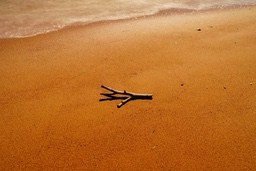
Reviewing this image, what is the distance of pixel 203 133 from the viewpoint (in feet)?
8.55

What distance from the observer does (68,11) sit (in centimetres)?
684

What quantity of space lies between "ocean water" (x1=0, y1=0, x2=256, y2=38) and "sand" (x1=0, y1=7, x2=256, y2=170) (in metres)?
0.94

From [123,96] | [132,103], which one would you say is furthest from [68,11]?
[132,103]

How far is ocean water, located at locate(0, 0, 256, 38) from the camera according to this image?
574 cm

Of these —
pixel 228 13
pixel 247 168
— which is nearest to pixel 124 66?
pixel 247 168

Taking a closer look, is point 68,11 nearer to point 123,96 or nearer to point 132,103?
point 123,96

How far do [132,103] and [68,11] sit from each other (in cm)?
464

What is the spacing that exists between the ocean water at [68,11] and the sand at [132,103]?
94cm

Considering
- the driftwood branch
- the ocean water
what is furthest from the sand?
the ocean water

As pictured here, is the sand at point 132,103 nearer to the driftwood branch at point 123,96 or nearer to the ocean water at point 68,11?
the driftwood branch at point 123,96

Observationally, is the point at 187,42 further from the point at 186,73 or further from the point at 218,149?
the point at 218,149

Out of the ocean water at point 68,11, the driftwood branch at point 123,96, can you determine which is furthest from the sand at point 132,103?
the ocean water at point 68,11

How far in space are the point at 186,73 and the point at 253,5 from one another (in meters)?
4.46

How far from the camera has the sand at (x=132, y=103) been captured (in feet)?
7.87
